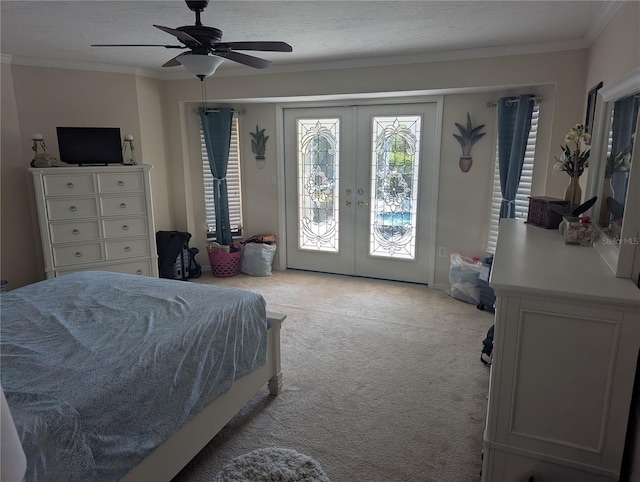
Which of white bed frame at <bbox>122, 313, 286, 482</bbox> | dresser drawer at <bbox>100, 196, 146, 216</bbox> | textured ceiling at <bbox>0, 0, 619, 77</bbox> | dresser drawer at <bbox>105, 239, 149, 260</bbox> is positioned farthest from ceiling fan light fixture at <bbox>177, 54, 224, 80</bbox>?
dresser drawer at <bbox>105, 239, 149, 260</bbox>

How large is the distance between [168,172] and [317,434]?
3897 millimetres

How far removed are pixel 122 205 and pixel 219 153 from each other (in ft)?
4.33

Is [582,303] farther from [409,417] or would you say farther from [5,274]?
[5,274]

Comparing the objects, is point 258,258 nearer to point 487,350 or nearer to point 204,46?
point 487,350

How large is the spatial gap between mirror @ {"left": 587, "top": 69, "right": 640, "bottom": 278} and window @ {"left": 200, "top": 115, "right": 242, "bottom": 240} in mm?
3897

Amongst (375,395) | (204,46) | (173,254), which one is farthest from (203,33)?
(173,254)

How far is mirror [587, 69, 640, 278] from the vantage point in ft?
4.98

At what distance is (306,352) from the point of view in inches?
129

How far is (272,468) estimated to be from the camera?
2.07 metres

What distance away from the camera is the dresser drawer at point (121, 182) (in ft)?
13.6

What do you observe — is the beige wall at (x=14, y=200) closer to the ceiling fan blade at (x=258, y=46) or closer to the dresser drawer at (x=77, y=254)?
the dresser drawer at (x=77, y=254)

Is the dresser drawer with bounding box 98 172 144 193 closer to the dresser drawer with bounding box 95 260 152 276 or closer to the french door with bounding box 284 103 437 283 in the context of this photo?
the dresser drawer with bounding box 95 260 152 276

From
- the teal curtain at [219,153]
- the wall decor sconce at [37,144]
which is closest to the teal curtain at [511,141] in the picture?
the teal curtain at [219,153]

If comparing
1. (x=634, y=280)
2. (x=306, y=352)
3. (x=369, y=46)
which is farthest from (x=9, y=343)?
(x=369, y=46)
